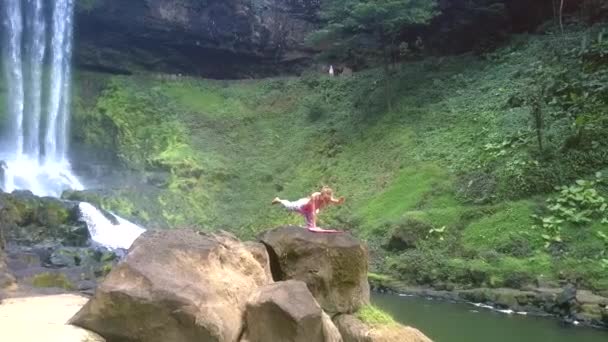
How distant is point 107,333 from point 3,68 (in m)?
36.9

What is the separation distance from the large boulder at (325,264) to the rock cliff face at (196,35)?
1389 inches

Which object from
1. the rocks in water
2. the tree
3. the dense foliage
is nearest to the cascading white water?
the rocks in water

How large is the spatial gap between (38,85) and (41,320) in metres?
35.1

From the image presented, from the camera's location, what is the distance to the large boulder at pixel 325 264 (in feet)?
31.5

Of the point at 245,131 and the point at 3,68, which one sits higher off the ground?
the point at 3,68

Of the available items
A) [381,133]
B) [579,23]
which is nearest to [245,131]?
[381,133]

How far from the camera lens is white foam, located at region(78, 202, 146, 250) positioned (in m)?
25.8

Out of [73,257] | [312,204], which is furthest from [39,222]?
[312,204]

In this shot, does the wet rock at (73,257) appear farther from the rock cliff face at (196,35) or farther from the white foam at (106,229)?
the rock cliff face at (196,35)

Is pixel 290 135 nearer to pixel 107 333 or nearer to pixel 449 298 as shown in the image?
pixel 449 298

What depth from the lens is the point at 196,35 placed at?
43.0 metres

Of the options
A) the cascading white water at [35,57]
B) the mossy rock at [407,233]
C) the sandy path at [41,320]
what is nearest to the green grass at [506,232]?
the mossy rock at [407,233]

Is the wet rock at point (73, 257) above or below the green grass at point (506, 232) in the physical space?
below

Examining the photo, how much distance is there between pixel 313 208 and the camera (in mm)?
10383
